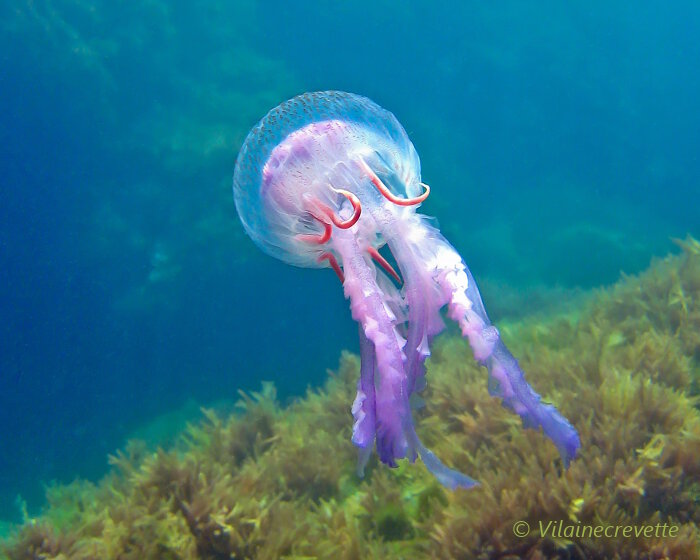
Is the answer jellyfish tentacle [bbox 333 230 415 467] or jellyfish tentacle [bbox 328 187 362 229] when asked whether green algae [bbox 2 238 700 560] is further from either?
jellyfish tentacle [bbox 328 187 362 229]

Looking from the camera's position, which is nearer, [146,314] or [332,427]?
[332,427]

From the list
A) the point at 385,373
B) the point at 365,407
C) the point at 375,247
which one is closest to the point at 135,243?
the point at 375,247

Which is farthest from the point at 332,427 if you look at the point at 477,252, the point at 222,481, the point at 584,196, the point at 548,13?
the point at 548,13

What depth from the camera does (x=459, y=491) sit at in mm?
2865

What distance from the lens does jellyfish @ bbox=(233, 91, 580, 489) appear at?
6.49 feet

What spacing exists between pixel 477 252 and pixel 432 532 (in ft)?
46.0

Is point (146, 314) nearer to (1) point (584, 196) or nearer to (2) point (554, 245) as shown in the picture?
(2) point (554, 245)

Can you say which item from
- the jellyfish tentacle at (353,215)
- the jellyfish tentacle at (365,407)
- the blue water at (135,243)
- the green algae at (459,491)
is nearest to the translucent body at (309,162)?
the jellyfish tentacle at (353,215)

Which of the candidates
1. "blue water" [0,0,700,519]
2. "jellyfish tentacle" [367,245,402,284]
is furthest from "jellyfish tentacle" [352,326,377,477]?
"blue water" [0,0,700,519]

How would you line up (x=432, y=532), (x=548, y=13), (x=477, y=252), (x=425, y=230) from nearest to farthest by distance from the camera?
(x=425, y=230), (x=432, y=532), (x=477, y=252), (x=548, y=13)

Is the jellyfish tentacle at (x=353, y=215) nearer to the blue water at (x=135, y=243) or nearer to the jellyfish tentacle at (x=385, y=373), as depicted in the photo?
the jellyfish tentacle at (x=385, y=373)

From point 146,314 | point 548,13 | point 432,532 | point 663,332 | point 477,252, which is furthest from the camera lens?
point 548,13

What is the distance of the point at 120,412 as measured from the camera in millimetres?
10359

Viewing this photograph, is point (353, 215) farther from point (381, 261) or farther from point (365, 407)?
point (365, 407)
